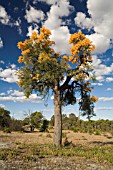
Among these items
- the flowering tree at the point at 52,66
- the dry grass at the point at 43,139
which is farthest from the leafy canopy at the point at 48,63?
the dry grass at the point at 43,139

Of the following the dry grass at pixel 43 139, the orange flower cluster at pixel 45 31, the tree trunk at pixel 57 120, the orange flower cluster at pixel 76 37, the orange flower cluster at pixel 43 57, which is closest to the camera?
the orange flower cluster at pixel 43 57

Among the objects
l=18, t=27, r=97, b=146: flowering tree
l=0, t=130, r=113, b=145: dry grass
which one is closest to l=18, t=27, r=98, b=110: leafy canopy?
l=18, t=27, r=97, b=146: flowering tree

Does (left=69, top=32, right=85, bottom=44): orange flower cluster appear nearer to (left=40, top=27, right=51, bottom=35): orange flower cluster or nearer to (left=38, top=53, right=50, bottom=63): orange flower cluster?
(left=40, top=27, right=51, bottom=35): orange flower cluster

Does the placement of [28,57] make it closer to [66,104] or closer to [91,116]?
[66,104]

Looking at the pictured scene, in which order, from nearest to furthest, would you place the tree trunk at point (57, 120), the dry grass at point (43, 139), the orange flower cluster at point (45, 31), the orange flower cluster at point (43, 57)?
the orange flower cluster at point (43, 57)
the tree trunk at point (57, 120)
the orange flower cluster at point (45, 31)
the dry grass at point (43, 139)

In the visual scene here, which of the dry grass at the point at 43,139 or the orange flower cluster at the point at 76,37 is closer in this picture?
the orange flower cluster at the point at 76,37

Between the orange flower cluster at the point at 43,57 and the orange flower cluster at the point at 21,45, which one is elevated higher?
the orange flower cluster at the point at 21,45

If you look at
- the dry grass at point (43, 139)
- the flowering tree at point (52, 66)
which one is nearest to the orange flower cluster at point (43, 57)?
the flowering tree at point (52, 66)

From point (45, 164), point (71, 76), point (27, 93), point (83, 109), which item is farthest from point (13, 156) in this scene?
point (83, 109)

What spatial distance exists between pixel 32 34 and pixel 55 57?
3723 millimetres

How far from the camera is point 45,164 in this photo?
15336 millimetres

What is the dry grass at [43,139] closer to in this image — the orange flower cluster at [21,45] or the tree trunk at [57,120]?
the tree trunk at [57,120]

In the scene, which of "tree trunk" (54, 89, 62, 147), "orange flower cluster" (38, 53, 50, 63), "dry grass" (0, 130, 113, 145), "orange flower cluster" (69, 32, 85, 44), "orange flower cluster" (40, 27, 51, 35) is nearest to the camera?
"orange flower cluster" (38, 53, 50, 63)

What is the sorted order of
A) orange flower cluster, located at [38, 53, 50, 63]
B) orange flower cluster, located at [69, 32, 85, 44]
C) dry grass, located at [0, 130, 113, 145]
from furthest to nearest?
1. dry grass, located at [0, 130, 113, 145]
2. orange flower cluster, located at [69, 32, 85, 44]
3. orange flower cluster, located at [38, 53, 50, 63]
